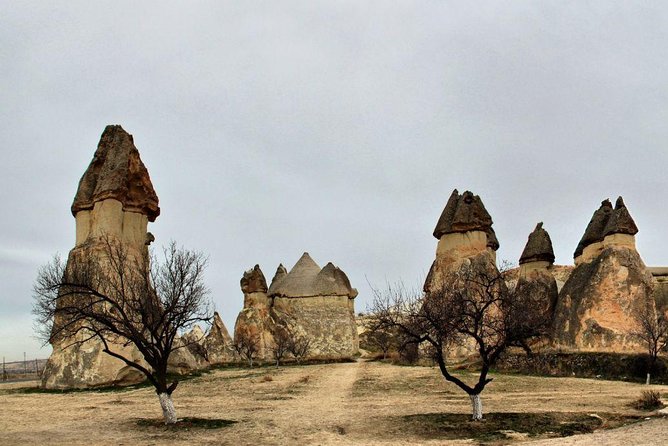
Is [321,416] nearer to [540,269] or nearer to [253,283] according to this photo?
[540,269]

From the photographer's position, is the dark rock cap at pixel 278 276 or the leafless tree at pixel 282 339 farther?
the dark rock cap at pixel 278 276

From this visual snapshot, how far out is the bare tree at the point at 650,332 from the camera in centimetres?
2158

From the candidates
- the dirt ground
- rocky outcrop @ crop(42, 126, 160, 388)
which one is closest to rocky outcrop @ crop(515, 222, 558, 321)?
the dirt ground

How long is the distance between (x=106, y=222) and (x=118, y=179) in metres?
1.90

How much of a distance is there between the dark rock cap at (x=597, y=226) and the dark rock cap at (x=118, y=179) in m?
20.0

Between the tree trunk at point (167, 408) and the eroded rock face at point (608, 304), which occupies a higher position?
the eroded rock face at point (608, 304)

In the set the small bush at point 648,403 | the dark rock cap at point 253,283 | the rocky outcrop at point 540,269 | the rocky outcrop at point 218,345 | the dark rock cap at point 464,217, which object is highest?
the dark rock cap at point 464,217

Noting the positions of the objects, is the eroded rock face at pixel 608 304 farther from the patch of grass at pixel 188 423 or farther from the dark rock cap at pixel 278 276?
the dark rock cap at pixel 278 276

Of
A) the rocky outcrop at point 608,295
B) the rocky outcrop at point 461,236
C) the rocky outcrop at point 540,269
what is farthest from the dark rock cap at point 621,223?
the rocky outcrop at point 461,236

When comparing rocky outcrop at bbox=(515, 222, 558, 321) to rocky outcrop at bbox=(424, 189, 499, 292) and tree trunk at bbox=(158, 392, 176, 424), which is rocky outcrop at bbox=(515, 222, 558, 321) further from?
tree trunk at bbox=(158, 392, 176, 424)

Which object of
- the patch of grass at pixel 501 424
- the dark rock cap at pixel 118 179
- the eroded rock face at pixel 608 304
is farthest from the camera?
the dark rock cap at pixel 118 179

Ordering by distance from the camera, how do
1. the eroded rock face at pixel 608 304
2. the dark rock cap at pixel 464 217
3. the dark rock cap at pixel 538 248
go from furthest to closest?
the dark rock cap at pixel 464 217 < the dark rock cap at pixel 538 248 < the eroded rock face at pixel 608 304

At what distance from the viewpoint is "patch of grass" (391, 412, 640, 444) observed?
10375 millimetres

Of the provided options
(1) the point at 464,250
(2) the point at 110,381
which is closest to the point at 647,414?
(2) the point at 110,381
